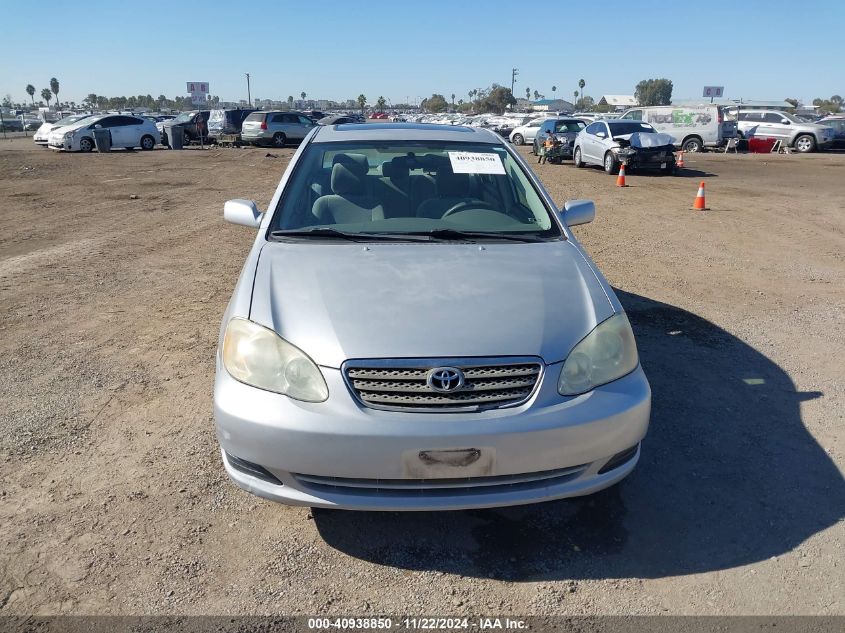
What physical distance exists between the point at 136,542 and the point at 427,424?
1430 mm

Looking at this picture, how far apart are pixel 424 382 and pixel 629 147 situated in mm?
17530

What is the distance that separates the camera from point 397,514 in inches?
123

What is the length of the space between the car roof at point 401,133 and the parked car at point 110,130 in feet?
82.1

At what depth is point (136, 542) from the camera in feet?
Result: 9.41

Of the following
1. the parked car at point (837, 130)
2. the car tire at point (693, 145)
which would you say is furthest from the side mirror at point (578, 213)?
the parked car at point (837, 130)

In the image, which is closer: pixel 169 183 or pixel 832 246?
pixel 832 246

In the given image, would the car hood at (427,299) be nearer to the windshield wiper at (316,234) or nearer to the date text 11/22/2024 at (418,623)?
the windshield wiper at (316,234)

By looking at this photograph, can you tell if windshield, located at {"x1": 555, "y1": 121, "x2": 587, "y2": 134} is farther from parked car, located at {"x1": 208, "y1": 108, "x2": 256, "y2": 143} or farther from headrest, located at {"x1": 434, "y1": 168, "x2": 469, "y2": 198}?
headrest, located at {"x1": 434, "y1": 168, "x2": 469, "y2": 198}

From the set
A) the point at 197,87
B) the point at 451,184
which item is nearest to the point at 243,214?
the point at 451,184

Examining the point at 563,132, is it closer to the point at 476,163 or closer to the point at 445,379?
the point at 476,163

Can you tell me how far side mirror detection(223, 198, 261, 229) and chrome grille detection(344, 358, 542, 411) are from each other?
1850 millimetres

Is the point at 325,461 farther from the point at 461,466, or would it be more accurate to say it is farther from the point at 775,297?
the point at 775,297

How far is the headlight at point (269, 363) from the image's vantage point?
263 centimetres

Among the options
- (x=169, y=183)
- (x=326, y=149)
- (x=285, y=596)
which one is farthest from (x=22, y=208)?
(x=285, y=596)
